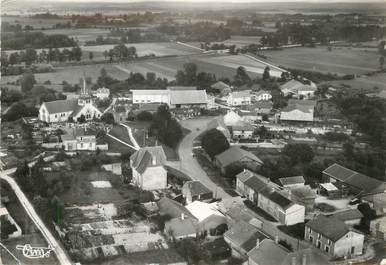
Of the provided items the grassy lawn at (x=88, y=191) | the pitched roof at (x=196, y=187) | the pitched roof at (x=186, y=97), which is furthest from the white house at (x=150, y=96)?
the pitched roof at (x=196, y=187)

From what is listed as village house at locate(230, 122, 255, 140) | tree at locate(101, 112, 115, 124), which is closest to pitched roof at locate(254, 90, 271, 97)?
village house at locate(230, 122, 255, 140)

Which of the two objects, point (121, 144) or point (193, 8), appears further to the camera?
point (121, 144)

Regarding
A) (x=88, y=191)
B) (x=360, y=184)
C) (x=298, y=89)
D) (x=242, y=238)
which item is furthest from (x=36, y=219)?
(x=298, y=89)

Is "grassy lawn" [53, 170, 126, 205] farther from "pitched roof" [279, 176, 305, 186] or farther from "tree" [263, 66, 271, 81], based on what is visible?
"tree" [263, 66, 271, 81]

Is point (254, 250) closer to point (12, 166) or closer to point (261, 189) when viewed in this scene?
point (261, 189)

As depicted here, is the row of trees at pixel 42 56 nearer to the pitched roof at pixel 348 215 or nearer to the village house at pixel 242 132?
the village house at pixel 242 132

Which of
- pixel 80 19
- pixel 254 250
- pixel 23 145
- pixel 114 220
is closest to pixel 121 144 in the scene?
pixel 23 145

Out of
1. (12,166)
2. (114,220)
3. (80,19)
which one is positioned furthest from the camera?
(80,19)
